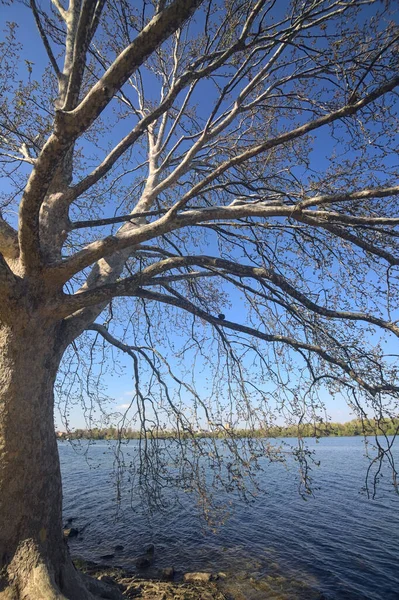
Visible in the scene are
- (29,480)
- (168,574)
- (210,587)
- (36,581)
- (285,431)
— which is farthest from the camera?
(168,574)

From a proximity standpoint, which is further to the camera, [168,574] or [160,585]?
[168,574]

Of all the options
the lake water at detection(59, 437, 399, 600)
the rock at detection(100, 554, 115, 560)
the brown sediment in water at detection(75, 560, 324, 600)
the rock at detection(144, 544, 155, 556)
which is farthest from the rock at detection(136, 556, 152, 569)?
the rock at detection(100, 554, 115, 560)

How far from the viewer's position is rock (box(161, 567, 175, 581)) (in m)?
7.43

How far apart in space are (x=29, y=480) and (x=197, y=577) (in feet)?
17.1

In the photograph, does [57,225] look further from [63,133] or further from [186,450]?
[186,450]

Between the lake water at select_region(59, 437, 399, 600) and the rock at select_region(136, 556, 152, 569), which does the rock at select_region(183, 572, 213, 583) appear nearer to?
the lake water at select_region(59, 437, 399, 600)

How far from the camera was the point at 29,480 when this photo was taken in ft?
13.6

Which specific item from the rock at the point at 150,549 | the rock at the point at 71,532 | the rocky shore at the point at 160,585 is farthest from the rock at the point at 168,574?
the rock at the point at 71,532

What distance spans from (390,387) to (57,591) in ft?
15.4

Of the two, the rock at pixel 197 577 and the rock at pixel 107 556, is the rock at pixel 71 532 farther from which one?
the rock at pixel 197 577

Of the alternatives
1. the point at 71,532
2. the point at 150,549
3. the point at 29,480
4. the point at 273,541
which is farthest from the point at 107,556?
the point at 29,480

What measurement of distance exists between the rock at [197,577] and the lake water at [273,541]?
43cm

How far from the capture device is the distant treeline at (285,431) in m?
4.85

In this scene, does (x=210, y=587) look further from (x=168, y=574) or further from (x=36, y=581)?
(x=36, y=581)
